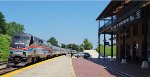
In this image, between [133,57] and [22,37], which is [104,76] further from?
[133,57]

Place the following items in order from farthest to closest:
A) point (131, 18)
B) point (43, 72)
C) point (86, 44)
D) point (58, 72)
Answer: point (86, 44) < point (131, 18) < point (58, 72) < point (43, 72)

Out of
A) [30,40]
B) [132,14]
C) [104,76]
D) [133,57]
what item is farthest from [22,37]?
[133,57]

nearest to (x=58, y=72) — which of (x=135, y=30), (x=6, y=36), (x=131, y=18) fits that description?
(x=131, y=18)

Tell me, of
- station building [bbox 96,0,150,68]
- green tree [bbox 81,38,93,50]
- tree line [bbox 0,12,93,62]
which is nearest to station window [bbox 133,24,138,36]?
station building [bbox 96,0,150,68]

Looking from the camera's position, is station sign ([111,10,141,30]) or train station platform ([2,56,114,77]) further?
station sign ([111,10,141,30])

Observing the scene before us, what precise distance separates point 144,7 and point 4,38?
2701 cm

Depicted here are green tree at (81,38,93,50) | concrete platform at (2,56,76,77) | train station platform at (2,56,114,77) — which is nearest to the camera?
concrete platform at (2,56,76,77)

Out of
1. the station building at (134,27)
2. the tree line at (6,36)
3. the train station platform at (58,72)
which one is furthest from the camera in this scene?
the tree line at (6,36)

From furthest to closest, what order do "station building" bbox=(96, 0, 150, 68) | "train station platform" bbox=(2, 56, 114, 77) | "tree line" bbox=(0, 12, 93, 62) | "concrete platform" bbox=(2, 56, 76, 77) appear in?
"tree line" bbox=(0, 12, 93, 62)
"station building" bbox=(96, 0, 150, 68)
"train station platform" bbox=(2, 56, 114, 77)
"concrete platform" bbox=(2, 56, 76, 77)

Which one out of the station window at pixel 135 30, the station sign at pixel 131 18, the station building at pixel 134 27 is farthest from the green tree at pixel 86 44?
the station sign at pixel 131 18

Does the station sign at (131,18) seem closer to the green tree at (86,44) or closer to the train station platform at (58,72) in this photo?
the train station platform at (58,72)

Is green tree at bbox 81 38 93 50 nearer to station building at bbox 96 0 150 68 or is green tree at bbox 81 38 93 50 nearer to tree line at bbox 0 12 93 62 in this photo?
tree line at bbox 0 12 93 62

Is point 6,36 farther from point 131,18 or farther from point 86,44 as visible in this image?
point 86,44

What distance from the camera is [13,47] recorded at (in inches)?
1266
